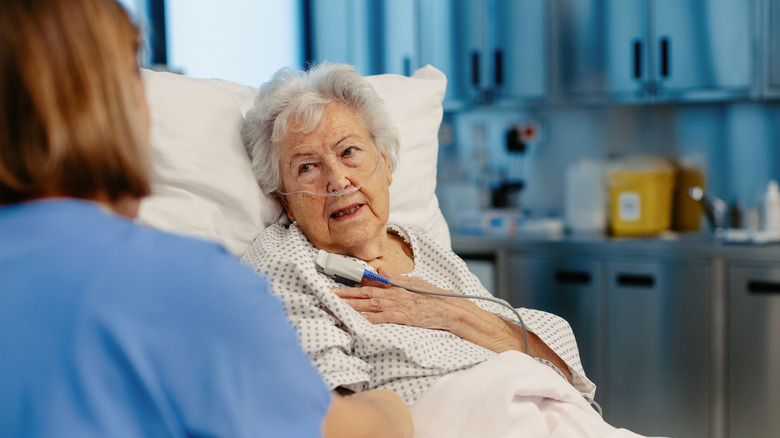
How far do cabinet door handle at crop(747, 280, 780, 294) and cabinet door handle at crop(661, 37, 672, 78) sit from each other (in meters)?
0.91

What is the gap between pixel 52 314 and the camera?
1.75 feet

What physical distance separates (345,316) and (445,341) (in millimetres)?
231

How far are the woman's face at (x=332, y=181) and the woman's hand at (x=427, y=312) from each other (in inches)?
4.2

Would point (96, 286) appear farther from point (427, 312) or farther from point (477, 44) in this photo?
point (477, 44)

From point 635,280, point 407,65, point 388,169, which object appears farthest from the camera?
point 407,65

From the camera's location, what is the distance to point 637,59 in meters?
3.06

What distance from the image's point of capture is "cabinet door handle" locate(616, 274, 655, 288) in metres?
2.78

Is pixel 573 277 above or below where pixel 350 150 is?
below

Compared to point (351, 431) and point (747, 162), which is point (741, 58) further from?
point (351, 431)

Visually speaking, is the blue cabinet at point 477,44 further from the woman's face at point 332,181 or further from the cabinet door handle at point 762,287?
the woman's face at point 332,181

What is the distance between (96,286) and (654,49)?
2.89 m

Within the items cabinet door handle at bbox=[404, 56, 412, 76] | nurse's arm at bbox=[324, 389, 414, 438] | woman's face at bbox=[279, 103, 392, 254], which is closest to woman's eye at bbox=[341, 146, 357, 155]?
woman's face at bbox=[279, 103, 392, 254]

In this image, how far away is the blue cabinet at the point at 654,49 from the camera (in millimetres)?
2896

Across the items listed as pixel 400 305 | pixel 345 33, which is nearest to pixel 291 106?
pixel 400 305
